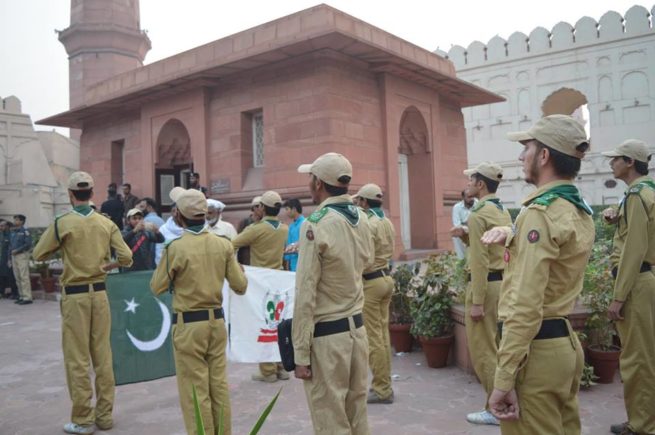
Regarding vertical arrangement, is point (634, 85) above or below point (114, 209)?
above

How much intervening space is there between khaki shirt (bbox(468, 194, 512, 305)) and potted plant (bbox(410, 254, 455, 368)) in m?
1.92

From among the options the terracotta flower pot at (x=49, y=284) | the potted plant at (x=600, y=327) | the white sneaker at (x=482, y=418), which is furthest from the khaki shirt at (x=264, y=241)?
the terracotta flower pot at (x=49, y=284)

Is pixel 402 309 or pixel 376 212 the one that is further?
pixel 402 309

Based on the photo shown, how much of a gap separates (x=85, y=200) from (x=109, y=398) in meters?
1.76

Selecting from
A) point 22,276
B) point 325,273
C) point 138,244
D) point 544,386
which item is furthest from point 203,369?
point 22,276

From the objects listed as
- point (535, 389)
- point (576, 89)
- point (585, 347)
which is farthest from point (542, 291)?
point (576, 89)

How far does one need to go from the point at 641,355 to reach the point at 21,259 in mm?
13077

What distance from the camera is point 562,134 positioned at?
2.38 metres

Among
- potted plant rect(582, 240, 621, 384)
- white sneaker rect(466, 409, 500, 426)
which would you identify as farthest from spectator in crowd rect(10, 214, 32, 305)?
potted plant rect(582, 240, 621, 384)

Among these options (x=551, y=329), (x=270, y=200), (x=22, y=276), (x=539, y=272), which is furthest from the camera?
(x=22, y=276)

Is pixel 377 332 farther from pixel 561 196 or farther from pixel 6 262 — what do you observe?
pixel 6 262

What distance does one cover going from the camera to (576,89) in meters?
25.5

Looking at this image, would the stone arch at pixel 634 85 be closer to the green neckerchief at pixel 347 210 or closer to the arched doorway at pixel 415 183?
the arched doorway at pixel 415 183

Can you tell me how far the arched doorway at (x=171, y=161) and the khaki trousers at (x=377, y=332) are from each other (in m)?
10.8
